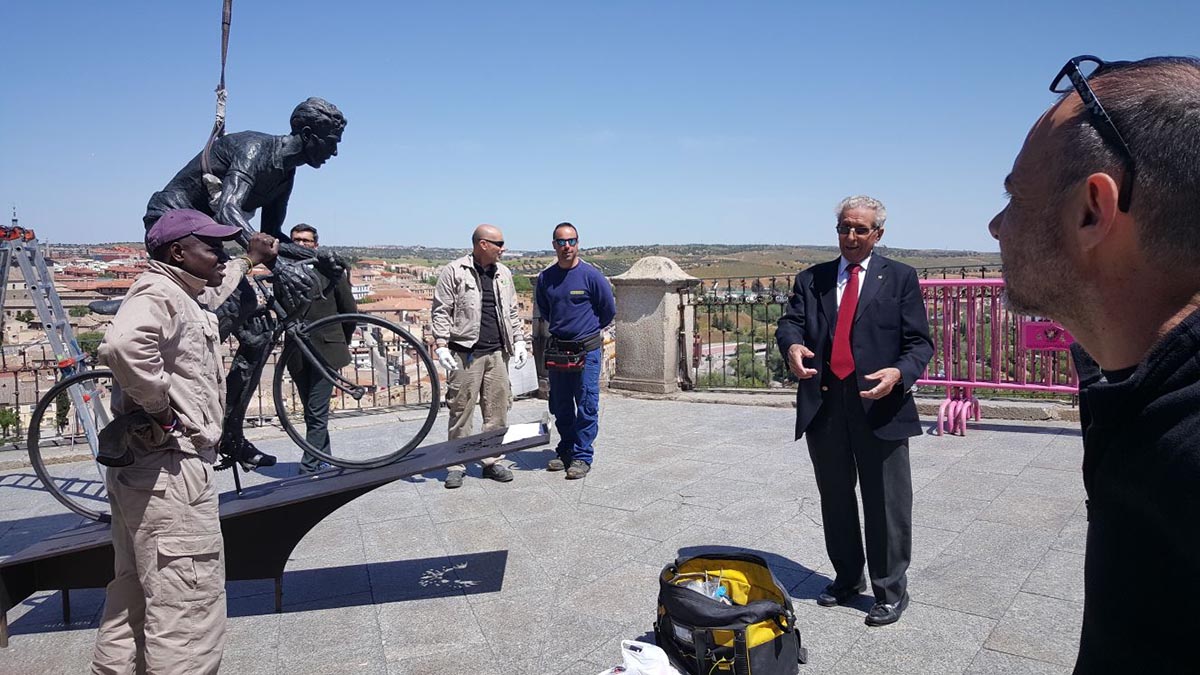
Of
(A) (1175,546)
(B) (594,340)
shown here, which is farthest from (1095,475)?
(B) (594,340)

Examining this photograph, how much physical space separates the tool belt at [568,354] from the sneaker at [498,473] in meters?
0.98

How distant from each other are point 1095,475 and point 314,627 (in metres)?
3.84

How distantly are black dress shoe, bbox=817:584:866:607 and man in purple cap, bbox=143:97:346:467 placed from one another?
10.3 feet

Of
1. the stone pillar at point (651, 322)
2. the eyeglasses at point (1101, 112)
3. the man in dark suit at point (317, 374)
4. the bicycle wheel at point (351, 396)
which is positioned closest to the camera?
the eyeglasses at point (1101, 112)

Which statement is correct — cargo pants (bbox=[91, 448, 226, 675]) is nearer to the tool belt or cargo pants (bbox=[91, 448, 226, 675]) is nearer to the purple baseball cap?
the purple baseball cap

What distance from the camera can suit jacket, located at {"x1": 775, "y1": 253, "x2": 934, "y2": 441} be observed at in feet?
12.5

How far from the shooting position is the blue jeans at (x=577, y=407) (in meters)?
6.71

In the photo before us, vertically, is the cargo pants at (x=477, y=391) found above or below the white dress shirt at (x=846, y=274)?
below

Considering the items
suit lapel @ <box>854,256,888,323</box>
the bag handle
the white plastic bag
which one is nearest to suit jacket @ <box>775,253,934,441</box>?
suit lapel @ <box>854,256,888,323</box>

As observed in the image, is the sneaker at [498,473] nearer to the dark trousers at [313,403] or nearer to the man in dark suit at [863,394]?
the dark trousers at [313,403]

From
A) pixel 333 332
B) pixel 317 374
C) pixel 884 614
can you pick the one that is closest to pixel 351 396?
pixel 317 374

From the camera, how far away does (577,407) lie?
22.5 feet

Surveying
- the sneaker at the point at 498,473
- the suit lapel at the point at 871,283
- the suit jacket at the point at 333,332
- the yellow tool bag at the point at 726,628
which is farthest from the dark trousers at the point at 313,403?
the suit lapel at the point at 871,283

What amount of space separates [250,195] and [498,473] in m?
3.13
